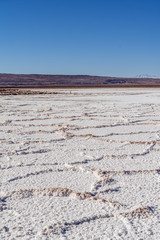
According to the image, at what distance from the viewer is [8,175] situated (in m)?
2.01

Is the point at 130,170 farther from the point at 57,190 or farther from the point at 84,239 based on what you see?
the point at 84,239

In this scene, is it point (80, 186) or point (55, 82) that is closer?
point (80, 186)

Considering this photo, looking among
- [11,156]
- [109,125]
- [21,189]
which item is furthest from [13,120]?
[21,189]

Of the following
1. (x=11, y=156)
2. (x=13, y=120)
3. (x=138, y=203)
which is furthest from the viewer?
(x=13, y=120)

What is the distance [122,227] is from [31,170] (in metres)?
0.93

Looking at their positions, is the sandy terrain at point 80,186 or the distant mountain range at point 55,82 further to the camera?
the distant mountain range at point 55,82

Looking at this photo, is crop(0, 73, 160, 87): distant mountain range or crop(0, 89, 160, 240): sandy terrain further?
crop(0, 73, 160, 87): distant mountain range

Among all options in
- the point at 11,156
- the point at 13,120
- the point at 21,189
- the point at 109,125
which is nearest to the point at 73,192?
the point at 21,189

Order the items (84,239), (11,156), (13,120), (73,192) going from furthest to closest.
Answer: (13,120) → (11,156) → (73,192) → (84,239)

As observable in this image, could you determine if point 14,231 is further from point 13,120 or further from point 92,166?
point 13,120

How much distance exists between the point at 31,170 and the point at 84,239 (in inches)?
37.0

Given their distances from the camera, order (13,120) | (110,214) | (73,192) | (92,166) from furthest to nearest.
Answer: (13,120) < (92,166) < (73,192) < (110,214)

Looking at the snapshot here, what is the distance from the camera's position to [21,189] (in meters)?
1.76

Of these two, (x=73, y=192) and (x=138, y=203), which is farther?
(x=73, y=192)
